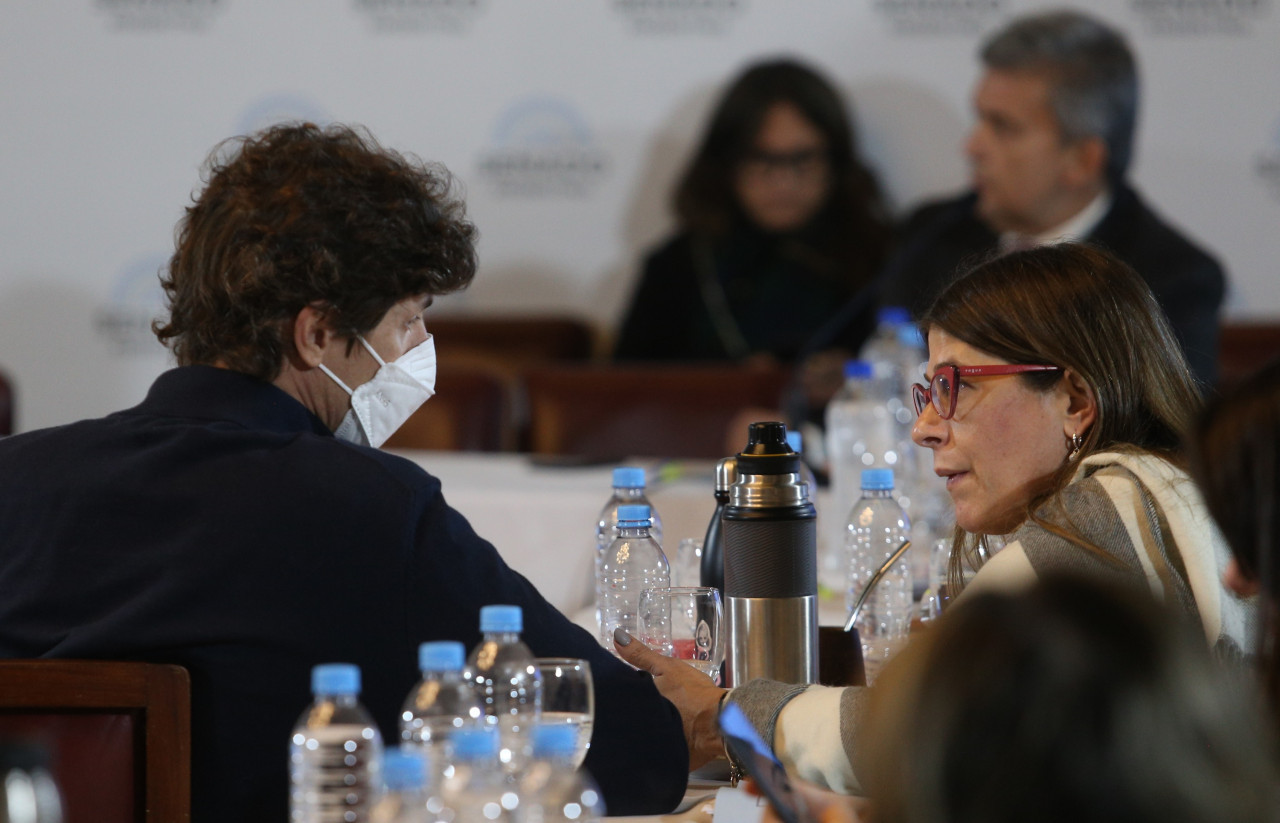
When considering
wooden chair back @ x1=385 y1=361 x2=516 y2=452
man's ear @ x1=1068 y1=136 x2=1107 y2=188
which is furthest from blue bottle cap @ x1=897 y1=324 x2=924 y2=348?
wooden chair back @ x1=385 y1=361 x2=516 y2=452

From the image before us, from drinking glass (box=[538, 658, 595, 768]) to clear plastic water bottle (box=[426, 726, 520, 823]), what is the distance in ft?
1.01

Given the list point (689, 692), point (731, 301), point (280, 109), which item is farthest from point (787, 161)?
point (689, 692)

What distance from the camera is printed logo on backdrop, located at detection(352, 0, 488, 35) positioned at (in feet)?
16.7

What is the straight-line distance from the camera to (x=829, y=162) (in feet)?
15.7

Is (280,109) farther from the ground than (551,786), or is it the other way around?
(280,109)

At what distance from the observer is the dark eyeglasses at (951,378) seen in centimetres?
159

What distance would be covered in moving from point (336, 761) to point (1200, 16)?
14.7ft

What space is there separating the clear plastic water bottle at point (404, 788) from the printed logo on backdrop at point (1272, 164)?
4503mm

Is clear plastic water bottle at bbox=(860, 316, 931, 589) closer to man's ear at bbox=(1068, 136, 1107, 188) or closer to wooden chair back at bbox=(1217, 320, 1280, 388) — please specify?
man's ear at bbox=(1068, 136, 1107, 188)

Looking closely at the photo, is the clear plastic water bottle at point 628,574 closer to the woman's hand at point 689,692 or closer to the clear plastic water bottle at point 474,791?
the woman's hand at point 689,692

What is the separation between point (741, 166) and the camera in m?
4.80

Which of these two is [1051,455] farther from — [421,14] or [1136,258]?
[421,14]

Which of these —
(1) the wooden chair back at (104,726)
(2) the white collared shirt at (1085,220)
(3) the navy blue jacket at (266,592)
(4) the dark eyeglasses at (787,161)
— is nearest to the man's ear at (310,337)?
(3) the navy blue jacket at (266,592)

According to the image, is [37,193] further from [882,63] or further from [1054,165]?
[1054,165]
